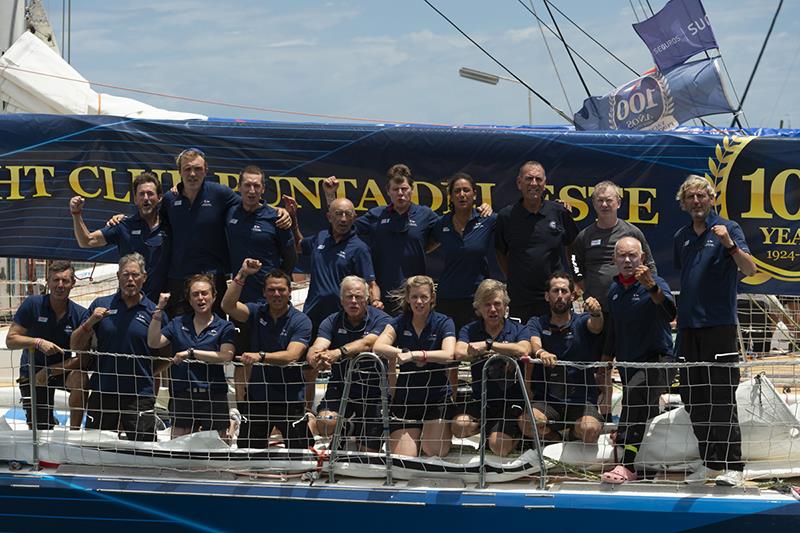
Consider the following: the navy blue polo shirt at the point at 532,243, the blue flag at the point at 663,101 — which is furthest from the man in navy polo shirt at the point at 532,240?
the blue flag at the point at 663,101

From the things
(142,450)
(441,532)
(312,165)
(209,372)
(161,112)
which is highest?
(161,112)

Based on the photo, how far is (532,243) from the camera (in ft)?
22.2

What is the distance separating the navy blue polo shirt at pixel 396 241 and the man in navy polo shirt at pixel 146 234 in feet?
4.45

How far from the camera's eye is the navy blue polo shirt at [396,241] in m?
6.91

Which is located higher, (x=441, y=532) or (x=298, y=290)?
(x=298, y=290)

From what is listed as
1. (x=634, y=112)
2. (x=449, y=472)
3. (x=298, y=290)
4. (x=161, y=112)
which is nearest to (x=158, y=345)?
(x=449, y=472)

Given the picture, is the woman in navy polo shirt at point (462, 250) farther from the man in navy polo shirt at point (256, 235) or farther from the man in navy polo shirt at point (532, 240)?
the man in navy polo shirt at point (256, 235)

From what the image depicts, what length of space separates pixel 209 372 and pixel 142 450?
62 centimetres

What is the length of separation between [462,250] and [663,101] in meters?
4.43

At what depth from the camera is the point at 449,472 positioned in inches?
236

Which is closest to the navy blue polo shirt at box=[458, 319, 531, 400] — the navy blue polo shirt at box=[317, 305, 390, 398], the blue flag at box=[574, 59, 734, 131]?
the navy blue polo shirt at box=[317, 305, 390, 398]

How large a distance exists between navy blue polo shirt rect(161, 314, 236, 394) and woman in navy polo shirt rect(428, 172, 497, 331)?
59.0 inches

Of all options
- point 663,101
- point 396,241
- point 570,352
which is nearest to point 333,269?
point 396,241

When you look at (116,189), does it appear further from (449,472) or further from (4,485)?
(449,472)
